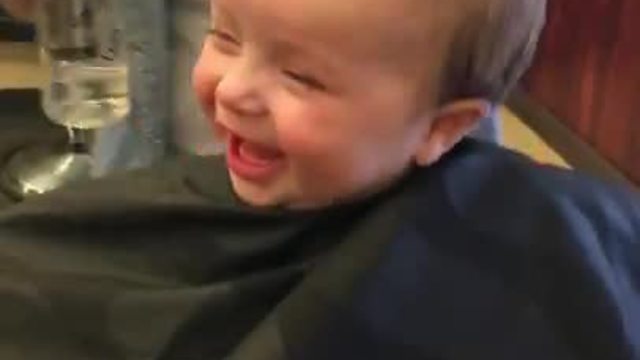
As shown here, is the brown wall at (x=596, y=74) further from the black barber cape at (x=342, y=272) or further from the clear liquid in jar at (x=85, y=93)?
the black barber cape at (x=342, y=272)

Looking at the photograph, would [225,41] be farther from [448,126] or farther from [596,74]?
[596,74]

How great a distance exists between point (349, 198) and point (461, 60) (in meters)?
0.14

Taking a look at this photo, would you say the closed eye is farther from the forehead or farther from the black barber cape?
the black barber cape

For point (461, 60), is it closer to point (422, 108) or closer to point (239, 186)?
point (422, 108)

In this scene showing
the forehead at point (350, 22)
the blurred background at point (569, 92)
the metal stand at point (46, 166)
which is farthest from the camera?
the blurred background at point (569, 92)

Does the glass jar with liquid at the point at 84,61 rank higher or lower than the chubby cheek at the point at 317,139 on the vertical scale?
lower

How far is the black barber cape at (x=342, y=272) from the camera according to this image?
2.94 ft

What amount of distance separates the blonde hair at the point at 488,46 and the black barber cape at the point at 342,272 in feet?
0.29

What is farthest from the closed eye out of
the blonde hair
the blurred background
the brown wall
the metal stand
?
the brown wall

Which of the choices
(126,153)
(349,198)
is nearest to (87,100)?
(126,153)

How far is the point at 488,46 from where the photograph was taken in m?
0.86

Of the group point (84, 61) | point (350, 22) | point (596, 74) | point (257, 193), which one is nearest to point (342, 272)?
point (257, 193)

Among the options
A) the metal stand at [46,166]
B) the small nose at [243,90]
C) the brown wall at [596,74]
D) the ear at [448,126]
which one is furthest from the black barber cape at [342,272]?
the brown wall at [596,74]

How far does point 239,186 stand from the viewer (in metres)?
0.93
